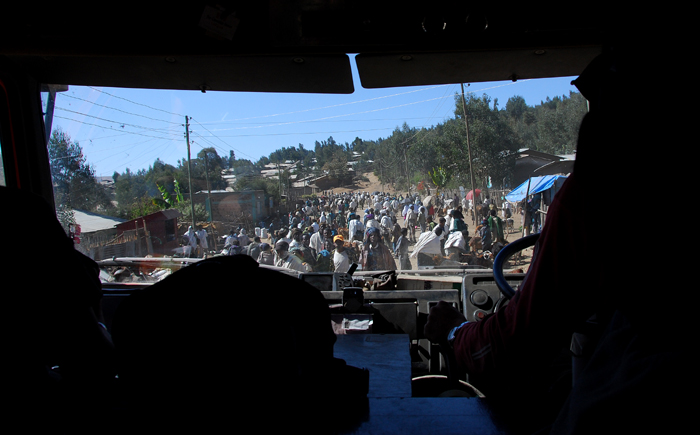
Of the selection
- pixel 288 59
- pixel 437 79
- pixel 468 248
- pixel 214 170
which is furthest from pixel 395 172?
pixel 288 59

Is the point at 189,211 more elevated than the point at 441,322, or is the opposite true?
the point at 189,211

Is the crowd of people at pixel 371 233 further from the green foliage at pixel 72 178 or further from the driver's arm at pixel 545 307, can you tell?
the driver's arm at pixel 545 307

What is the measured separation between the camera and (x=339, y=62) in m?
2.30

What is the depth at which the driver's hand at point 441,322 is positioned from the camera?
1.60 m

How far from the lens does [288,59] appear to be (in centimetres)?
227

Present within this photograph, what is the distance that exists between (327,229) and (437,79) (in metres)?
7.25

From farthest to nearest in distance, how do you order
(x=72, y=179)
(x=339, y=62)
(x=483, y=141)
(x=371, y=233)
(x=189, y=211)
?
(x=371, y=233)
(x=483, y=141)
(x=189, y=211)
(x=72, y=179)
(x=339, y=62)

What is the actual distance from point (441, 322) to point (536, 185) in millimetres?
2720

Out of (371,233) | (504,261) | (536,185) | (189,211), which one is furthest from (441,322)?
(371,233)

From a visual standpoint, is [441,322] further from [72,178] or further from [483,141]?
[483,141]

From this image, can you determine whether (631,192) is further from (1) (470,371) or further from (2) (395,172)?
(2) (395,172)

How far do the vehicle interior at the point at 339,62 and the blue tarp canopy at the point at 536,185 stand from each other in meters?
0.77

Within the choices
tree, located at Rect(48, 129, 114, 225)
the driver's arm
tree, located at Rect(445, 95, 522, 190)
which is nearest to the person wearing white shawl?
tree, located at Rect(445, 95, 522, 190)

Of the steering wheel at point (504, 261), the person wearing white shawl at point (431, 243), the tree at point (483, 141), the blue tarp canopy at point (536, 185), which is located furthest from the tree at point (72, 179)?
the person wearing white shawl at point (431, 243)
